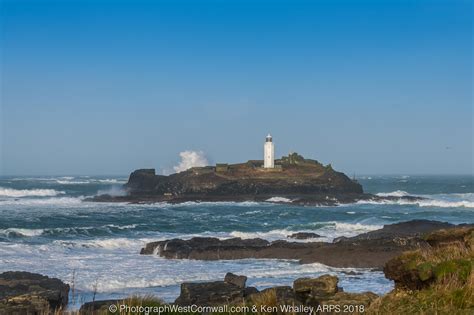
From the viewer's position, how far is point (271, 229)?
1428 inches

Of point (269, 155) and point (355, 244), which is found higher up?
point (269, 155)

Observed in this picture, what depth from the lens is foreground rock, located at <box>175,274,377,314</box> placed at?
7.90 m

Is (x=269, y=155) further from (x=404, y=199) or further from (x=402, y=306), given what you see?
(x=402, y=306)

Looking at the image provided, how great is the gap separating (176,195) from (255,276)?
53841 millimetres

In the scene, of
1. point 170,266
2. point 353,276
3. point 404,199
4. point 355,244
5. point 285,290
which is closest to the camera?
point 285,290

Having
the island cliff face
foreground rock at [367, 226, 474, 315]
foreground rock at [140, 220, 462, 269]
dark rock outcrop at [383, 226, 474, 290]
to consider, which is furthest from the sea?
the island cliff face

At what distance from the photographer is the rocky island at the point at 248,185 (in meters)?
70.6

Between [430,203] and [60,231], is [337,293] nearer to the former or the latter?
[60,231]

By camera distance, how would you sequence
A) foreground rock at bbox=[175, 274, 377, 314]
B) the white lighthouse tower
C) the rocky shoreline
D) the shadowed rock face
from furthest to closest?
the white lighthouse tower
the shadowed rock face
foreground rock at bbox=[175, 274, 377, 314]
the rocky shoreline

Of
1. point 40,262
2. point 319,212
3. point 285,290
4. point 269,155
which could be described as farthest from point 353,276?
point 269,155

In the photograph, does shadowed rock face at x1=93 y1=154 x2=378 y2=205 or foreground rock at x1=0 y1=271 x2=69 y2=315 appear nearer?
foreground rock at x1=0 y1=271 x2=69 y2=315

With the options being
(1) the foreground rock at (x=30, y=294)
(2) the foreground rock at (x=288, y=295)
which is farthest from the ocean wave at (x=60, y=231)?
(2) the foreground rock at (x=288, y=295)

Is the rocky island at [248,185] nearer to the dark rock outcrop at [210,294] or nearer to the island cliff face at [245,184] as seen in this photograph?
the island cliff face at [245,184]

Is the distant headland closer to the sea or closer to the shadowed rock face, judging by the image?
the shadowed rock face
